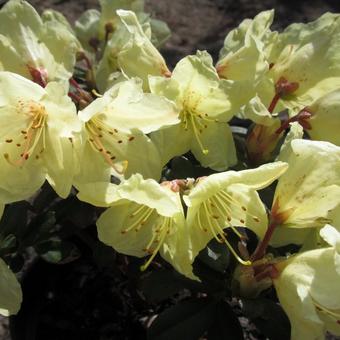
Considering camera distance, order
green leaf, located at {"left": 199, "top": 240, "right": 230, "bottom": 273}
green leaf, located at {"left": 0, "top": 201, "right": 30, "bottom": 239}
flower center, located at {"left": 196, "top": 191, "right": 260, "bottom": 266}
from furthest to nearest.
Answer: green leaf, located at {"left": 0, "top": 201, "right": 30, "bottom": 239} → green leaf, located at {"left": 199, "top": 240, "right": 230, "bottom": 273} → flower center, located at {"left": 196, "top": 191, "right": 260, "bottom": 266}

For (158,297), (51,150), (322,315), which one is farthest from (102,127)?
(322,315)

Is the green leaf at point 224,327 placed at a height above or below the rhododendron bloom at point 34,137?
below

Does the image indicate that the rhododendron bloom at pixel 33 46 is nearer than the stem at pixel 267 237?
No

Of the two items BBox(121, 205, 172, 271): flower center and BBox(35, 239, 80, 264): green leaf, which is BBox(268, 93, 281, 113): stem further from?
BBox(35, 239, 80, 264): green leaf

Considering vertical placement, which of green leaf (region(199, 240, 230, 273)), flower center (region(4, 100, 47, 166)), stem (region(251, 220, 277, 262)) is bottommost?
green leaf (region(199, 240, 230, 273))

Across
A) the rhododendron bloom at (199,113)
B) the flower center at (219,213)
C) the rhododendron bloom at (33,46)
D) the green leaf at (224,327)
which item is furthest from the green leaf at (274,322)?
the rhododendron bloom at (33,46)

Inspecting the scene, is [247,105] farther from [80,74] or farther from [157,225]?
[80,74]

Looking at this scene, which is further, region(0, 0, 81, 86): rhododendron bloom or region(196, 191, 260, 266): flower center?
region(0, 0, 81, 86): rhododendron bloom

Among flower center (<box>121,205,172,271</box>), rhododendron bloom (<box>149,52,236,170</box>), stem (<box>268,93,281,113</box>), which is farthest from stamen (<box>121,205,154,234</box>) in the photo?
stem (<box>268,93,281,113</box>)

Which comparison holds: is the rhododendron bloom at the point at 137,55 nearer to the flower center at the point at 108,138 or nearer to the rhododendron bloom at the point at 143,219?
the flower center at the point at 108,138
